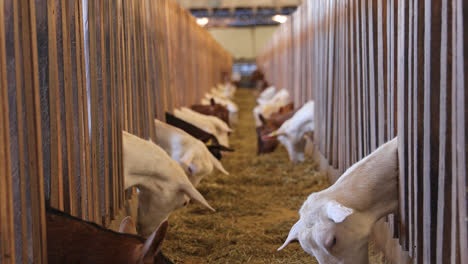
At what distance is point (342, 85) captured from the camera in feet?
20.6

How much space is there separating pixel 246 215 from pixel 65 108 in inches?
120

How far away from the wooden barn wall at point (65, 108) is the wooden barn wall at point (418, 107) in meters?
1.93

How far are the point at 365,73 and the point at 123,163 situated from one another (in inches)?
85.4

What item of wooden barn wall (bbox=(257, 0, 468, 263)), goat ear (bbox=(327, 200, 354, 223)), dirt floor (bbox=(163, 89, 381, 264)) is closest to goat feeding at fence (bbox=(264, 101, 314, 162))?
dirt floor (bbox=(163, 89, 381, 264))

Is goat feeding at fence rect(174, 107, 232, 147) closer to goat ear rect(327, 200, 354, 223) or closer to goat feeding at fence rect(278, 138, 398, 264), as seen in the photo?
goat feeding at fence rect(278, 138, 398, 264)

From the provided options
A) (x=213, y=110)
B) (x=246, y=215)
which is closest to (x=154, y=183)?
(x=246, y=215)

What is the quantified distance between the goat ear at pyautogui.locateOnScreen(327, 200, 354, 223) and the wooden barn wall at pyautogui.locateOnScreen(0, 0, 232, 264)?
149 cm

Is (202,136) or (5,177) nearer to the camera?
(5,177)

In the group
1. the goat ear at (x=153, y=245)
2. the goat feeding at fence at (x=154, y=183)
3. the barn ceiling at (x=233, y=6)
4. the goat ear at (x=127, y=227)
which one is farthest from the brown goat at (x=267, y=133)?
the barn ceiling at (x=233, y=6)

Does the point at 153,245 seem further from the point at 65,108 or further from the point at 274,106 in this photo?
the point at 274,106

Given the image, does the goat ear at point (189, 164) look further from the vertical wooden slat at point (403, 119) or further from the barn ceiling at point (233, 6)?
the barn ceiling at point (233, 6)

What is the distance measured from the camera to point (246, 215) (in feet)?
19.9

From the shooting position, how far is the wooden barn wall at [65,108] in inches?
101

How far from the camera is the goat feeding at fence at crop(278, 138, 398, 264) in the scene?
10.8 feet
